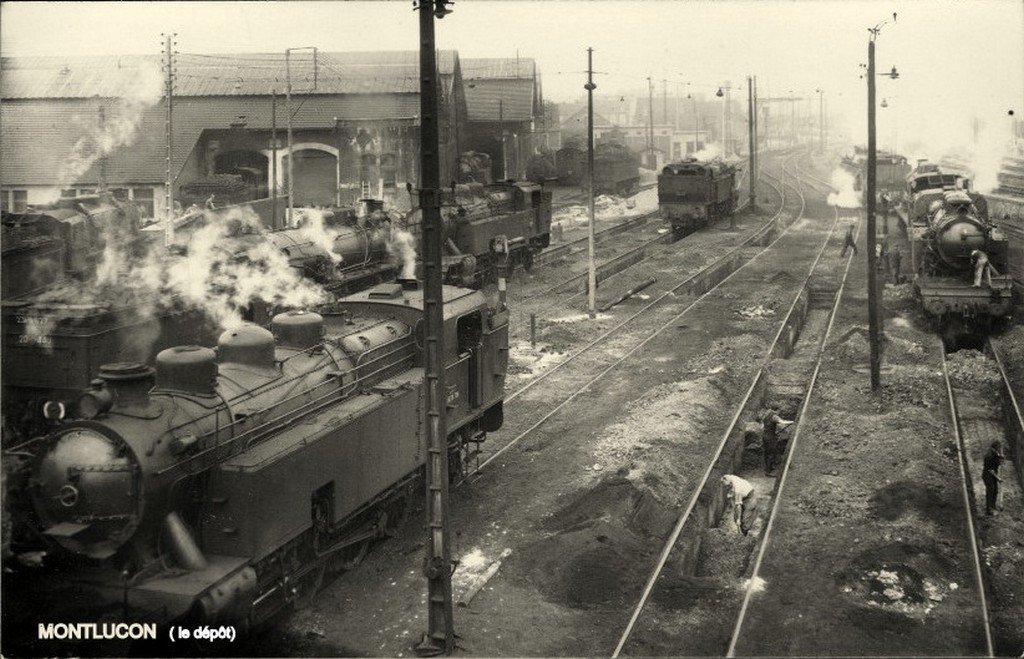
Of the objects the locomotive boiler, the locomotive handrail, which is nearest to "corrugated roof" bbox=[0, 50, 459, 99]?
the locomotive boiler

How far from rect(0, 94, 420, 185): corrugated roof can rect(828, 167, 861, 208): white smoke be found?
23.2 m

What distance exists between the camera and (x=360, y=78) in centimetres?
4697

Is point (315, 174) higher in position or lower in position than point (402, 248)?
higher

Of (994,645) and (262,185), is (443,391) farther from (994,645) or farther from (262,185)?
(262,185)

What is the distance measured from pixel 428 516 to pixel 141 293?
7.94 meters

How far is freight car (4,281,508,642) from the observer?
763cm

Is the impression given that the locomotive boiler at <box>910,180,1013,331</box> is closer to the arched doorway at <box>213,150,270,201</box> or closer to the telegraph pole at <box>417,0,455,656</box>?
the telegraph pole at <box>417,0,455,656</box>

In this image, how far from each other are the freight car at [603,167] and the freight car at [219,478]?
4796 centimetres

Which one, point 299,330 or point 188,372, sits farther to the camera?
point 299,330

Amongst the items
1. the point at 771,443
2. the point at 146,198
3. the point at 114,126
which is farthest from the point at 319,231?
the point at 114,126

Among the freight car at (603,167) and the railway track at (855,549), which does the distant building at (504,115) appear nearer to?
the freight car at (603,167)

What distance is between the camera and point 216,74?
4681cm

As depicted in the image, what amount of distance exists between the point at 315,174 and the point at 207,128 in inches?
205

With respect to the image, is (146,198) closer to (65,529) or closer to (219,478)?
(219,478)
